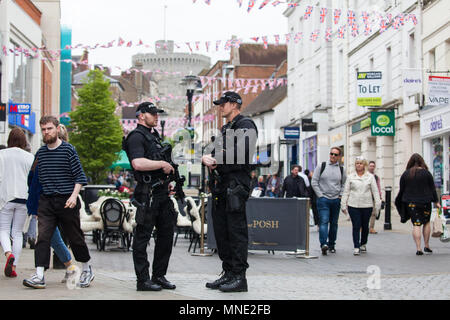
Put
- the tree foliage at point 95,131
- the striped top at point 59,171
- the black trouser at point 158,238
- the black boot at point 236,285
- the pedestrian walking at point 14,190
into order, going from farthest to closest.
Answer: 1. the tree foliage at point 95,131
2. the pedestrian walking at point 14,190
3. the striped top at point 59,171
4. the black trouser at point 158,238
5. the black boot at point 236,285

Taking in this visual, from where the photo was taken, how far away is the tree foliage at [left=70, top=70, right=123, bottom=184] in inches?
1816

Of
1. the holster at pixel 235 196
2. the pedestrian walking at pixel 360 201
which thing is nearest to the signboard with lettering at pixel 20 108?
the pedestrian walking at pixel 360 201

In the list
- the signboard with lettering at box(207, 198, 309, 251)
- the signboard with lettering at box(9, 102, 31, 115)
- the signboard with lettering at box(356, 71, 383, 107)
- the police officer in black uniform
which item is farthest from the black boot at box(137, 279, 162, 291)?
the signboard with lettering at box(9, 102, 31, 115)

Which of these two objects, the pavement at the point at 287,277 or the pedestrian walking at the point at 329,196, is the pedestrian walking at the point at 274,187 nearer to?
the pavement at the point at 287,277

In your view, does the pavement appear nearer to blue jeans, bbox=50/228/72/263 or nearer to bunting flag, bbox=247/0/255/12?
blue jeans, bbox=50/228/72/263

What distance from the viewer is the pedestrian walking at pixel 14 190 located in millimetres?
9289

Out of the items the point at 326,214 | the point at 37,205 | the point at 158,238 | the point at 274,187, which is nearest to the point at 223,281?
the point at 158,238

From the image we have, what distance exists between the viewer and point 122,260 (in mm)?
12156

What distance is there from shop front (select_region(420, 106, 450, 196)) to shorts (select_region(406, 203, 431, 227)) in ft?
31.2

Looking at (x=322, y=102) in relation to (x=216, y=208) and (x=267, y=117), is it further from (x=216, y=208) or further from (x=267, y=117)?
(x=216, y=208)

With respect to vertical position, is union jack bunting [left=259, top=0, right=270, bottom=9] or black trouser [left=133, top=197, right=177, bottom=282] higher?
union jack bunting [left=259, top=0, right=270, bottom=9]

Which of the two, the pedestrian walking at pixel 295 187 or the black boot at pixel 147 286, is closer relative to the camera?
the black boot at pixel 147 286

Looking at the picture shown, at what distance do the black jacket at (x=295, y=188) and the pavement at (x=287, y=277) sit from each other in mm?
5041

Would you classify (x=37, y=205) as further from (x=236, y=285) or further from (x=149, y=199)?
(x=236, y=285)
